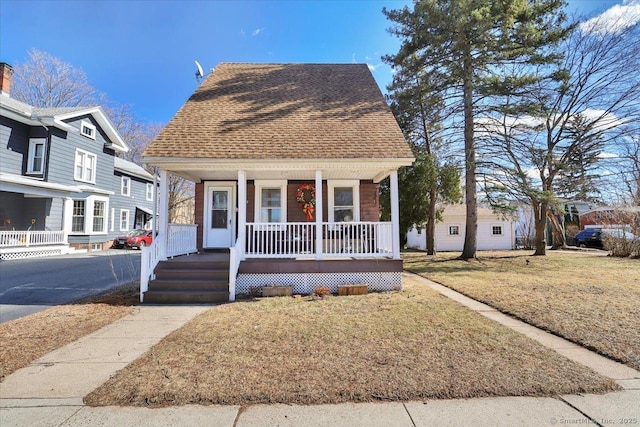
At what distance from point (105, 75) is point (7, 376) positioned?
27.9 meters

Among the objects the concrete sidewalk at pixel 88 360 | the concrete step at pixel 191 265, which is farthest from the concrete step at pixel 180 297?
the concrete sidewalk at pixel 88 360

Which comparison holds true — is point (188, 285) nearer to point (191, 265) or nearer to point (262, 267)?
point (191, 265)

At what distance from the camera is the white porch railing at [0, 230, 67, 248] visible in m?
14.0

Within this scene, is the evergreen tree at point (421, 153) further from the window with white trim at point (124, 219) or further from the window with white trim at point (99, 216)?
the window with white trim at point (124, 219)

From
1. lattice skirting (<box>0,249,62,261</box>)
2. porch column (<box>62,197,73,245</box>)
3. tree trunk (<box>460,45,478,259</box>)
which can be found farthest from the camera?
porch column (<box>62,197,73,245</box>)

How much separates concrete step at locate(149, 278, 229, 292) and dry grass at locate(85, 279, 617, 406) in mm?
1694

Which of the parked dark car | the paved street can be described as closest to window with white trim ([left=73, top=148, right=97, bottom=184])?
the paved street

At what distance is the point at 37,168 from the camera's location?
1628 cm

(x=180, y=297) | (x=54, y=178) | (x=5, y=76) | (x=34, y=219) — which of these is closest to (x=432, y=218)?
(x=180, y=297)

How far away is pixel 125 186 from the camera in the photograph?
23219 mm

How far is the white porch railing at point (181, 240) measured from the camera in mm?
8383

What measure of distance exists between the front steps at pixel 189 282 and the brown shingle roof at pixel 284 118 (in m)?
2.74

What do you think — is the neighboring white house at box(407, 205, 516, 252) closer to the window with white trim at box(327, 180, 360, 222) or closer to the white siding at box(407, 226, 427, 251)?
the white siding at box(407, 226, 427, 251)

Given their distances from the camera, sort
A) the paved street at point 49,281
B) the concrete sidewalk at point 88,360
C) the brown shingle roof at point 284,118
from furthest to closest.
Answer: the brown shingle roof at point 284,118, the paved street at point 49,281, the concrete sidewalk at point 88,360
